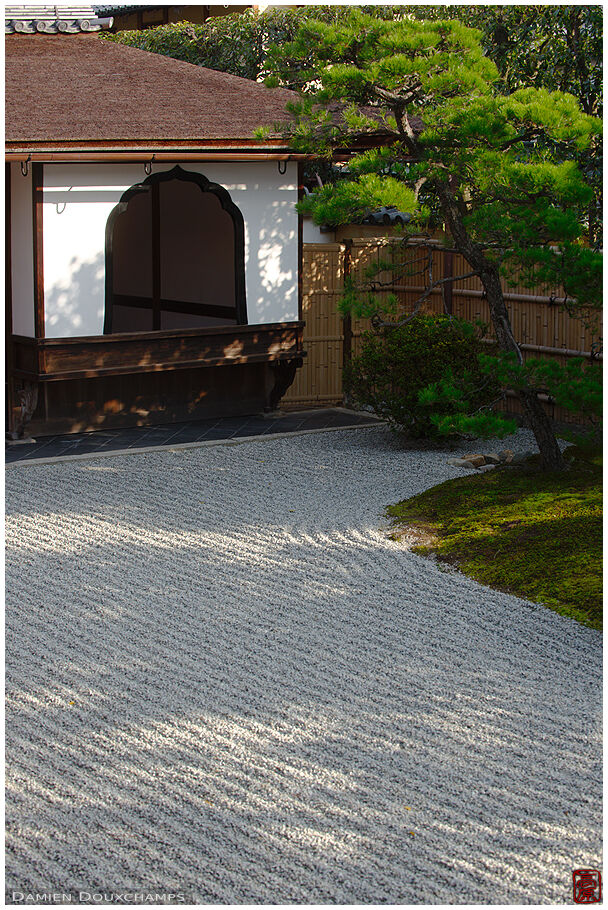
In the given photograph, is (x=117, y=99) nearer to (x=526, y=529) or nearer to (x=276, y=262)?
(x=276, y=262)

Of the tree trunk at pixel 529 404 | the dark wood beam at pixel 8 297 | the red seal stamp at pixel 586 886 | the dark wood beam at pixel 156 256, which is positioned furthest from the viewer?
the dark wood beam at pixel 156 256

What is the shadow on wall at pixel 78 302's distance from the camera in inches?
412

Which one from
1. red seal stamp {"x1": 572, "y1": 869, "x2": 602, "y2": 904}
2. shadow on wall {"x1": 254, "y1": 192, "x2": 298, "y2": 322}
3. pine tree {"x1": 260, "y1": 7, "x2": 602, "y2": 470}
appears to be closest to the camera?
red seal stamp {"x1": 572, "y1": 869, "x2": 602, "y2": 904}

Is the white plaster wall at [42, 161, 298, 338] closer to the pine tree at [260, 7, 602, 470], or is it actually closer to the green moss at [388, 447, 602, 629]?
the pine tree at [260, 7, 602, 470]

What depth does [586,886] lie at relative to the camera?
12.3 ft

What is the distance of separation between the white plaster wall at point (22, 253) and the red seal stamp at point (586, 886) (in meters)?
8.00

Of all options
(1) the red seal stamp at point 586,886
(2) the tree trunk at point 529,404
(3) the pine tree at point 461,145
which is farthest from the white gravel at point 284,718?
(3) the pine tree at point 461,145

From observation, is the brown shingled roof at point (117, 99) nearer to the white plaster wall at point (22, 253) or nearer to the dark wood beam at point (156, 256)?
the white plaster wall at point (22, 253)

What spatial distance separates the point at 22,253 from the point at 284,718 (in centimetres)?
683

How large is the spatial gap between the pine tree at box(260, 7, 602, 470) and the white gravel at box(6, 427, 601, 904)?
7.23 ft

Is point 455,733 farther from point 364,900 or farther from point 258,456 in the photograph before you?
point 258,456

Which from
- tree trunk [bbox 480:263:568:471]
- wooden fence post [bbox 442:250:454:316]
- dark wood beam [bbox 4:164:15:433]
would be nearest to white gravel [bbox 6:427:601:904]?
tree trunk [bbox 480:263:568:471]

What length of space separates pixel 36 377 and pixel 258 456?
2240mm

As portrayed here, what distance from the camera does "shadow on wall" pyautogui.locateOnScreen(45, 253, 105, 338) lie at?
10.5m
